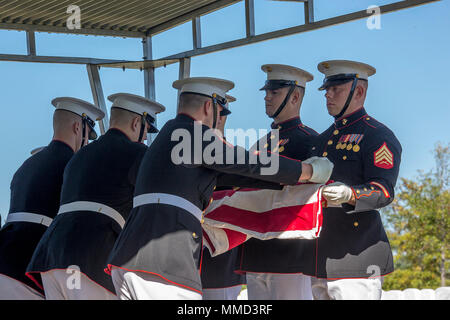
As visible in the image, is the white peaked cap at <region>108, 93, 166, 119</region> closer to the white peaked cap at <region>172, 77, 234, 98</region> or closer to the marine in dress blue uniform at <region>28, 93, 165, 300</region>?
the marine in dress blue uniform at <region>28, 93, 165, 300</region>

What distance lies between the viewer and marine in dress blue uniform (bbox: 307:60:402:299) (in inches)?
149

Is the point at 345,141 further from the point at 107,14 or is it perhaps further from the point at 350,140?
the point at 107,14

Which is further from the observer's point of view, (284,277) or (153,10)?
(153,10)

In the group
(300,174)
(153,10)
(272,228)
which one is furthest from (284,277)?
(153,10)

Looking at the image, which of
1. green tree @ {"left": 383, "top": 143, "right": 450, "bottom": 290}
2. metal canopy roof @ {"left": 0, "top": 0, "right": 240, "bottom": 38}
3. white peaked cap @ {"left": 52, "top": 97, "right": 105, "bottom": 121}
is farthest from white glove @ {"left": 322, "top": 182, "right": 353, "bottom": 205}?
green tree @ {"left": 383, "top": 143, "right": 450, "bottom": 290}

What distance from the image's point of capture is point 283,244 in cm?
432

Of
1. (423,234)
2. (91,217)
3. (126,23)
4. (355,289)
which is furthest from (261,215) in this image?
(423,234)

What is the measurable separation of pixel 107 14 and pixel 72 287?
4509mm

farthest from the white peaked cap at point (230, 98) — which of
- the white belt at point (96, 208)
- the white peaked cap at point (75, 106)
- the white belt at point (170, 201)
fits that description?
the white belt at point (170, 201)

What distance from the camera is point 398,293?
10.6 meters

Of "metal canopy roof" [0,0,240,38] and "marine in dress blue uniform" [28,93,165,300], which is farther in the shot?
"metal canopy roof" [0,0,240,38]

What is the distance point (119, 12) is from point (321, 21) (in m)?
2.44

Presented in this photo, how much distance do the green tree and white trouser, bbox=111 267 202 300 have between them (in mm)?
14973
